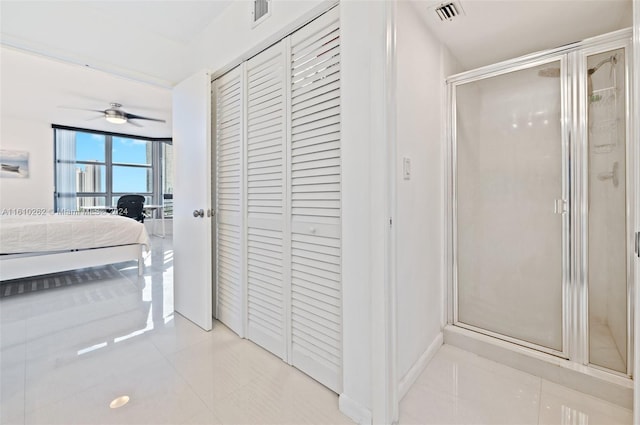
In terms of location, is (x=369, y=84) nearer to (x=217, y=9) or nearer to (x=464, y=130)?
(x=464, y=130)

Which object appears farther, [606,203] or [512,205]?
[512,205]

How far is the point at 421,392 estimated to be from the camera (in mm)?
1547

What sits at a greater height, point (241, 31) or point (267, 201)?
point (241, 31)

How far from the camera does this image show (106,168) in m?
6.71

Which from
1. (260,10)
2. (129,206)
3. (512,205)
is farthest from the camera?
(129,206)

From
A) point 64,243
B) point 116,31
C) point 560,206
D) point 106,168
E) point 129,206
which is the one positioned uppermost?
point 116,31

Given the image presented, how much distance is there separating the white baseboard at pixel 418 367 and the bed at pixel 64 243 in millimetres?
3494

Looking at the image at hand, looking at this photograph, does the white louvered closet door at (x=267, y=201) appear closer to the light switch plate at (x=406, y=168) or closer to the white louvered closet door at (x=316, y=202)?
the white louvered closet door at (x=316, y=202)

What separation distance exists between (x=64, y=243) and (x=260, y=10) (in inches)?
126

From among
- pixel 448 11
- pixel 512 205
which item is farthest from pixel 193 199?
pixel 512 205

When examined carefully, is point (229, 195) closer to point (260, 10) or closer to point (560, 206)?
point (260, 10)

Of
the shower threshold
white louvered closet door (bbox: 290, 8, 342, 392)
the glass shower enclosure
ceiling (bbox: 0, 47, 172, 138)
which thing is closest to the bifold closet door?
white louvered closet door (bbox: 290, 8, 342, 392)

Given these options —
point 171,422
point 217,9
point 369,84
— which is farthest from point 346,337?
point 217,9

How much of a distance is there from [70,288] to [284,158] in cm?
318
